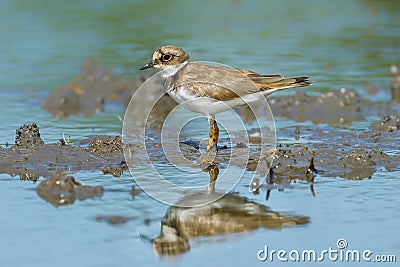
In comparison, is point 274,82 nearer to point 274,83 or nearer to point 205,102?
point 274,83

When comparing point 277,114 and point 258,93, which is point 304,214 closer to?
point 258,93

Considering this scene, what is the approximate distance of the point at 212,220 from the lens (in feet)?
22.5

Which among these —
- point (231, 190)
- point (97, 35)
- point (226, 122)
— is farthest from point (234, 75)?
point (97, 35)

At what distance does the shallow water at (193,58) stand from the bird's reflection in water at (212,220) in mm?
109

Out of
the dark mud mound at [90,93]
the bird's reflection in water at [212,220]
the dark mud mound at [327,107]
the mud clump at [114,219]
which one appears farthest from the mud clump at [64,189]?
the dark mud mound at [327,107]

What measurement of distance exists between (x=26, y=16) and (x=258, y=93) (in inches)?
360

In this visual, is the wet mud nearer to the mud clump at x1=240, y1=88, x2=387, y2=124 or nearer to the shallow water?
the mud clump at x1=240, y1=88, x2=387, y2=124

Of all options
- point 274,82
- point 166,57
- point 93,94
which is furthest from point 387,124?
point 93,94

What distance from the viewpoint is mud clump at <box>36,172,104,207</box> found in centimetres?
734

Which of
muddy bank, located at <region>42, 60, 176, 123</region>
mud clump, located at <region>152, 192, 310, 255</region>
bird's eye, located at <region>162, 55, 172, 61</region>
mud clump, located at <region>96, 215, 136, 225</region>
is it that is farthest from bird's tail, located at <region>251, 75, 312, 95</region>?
mud clump, located at <region>96, 215, 136, 225</region>

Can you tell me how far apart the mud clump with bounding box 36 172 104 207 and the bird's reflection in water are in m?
0.83

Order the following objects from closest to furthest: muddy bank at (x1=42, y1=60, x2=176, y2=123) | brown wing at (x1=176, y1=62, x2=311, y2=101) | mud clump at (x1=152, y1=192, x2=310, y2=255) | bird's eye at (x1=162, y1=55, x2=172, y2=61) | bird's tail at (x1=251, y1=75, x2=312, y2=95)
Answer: mud clump at (x1=152, y1=192, x2=310, y2=255) → brown wing at (x1=176, y1=62, x2=311, y2=101) → bird's tail at (x1=251, y1=75, x2=312, y2=95) → bird's eye at (x1=162, y1=55, x2=172, y2=61) → muddy bank at (x1=42, y1=60, x2=176, y2=123)

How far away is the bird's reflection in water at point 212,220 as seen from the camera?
6.39 m

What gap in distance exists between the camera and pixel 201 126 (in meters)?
10.5
